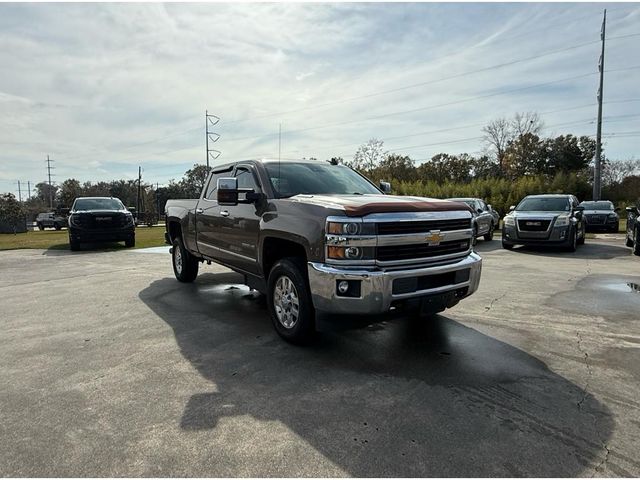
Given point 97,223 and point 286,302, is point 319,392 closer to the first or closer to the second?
point 286,302

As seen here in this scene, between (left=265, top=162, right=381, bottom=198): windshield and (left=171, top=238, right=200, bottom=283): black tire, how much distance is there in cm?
331

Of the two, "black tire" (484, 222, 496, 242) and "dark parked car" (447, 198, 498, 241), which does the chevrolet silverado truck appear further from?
"black tire" (484, 222, 496, 242)

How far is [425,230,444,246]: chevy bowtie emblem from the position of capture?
4.27m

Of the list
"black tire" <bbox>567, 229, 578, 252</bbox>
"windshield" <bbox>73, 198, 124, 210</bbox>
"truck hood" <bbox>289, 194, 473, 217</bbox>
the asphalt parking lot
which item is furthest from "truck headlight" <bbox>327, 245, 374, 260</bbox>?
"windshield" <bbox>73, 198, 124, 210</bbox>

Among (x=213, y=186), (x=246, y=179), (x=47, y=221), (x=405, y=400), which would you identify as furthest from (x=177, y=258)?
(x=47, y=221)

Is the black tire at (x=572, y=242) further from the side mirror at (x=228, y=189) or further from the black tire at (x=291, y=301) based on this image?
the side mirror at (x=228, y=189)

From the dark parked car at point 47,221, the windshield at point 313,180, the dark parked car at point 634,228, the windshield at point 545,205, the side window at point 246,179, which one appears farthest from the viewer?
the dark parked car at point 47,221

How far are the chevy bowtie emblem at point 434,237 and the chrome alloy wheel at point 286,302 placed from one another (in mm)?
1402

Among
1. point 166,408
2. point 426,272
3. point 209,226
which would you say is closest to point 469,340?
point 426,272

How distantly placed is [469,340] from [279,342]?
6.71 feet

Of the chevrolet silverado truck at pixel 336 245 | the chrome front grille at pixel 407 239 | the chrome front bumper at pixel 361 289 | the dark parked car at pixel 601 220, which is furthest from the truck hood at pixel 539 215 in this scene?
the chrome front bumper at pixel 361 289

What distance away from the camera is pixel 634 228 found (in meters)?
12.4

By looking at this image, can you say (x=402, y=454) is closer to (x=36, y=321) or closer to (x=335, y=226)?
(x=335, y=226)

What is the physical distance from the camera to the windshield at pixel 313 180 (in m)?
5.24
